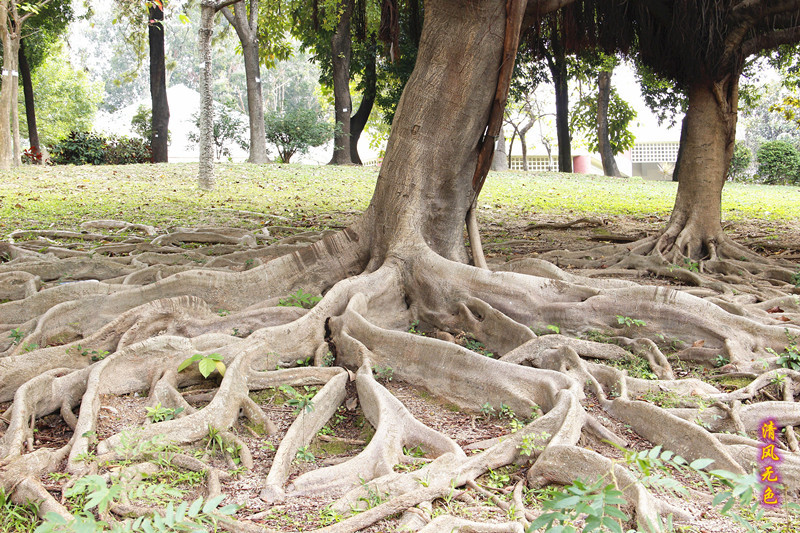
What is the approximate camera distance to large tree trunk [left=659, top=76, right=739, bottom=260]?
22.7 feet

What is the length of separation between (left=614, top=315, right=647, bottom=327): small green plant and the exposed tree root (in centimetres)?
3

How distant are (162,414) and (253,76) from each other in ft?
54.7

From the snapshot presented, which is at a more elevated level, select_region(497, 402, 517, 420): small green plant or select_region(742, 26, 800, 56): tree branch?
select_region(742, 26, 800, 56): tree branch

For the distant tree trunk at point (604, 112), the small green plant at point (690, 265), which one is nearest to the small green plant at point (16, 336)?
the small green plant at point (690, 265)

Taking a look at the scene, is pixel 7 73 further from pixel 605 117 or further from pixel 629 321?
pixel 605 117

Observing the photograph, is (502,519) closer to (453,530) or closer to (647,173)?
(453,530)

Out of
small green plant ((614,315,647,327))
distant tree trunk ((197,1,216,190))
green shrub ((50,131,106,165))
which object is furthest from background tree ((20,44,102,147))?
small green plant ((614,315,647,327))

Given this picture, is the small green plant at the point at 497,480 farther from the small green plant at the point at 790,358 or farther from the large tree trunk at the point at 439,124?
the large tree trunk at the point at 439,124

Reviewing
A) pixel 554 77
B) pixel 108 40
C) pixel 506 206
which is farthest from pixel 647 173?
pixel 108 40

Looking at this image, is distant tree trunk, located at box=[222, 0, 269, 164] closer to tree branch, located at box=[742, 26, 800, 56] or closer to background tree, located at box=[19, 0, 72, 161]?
background tree, located at box=[19, 0, 72, 161]

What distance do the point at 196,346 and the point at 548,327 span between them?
2.39m

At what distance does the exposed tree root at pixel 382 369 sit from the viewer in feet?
9.41

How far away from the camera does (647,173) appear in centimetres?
4184

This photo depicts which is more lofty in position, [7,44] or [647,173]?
[7,44]
